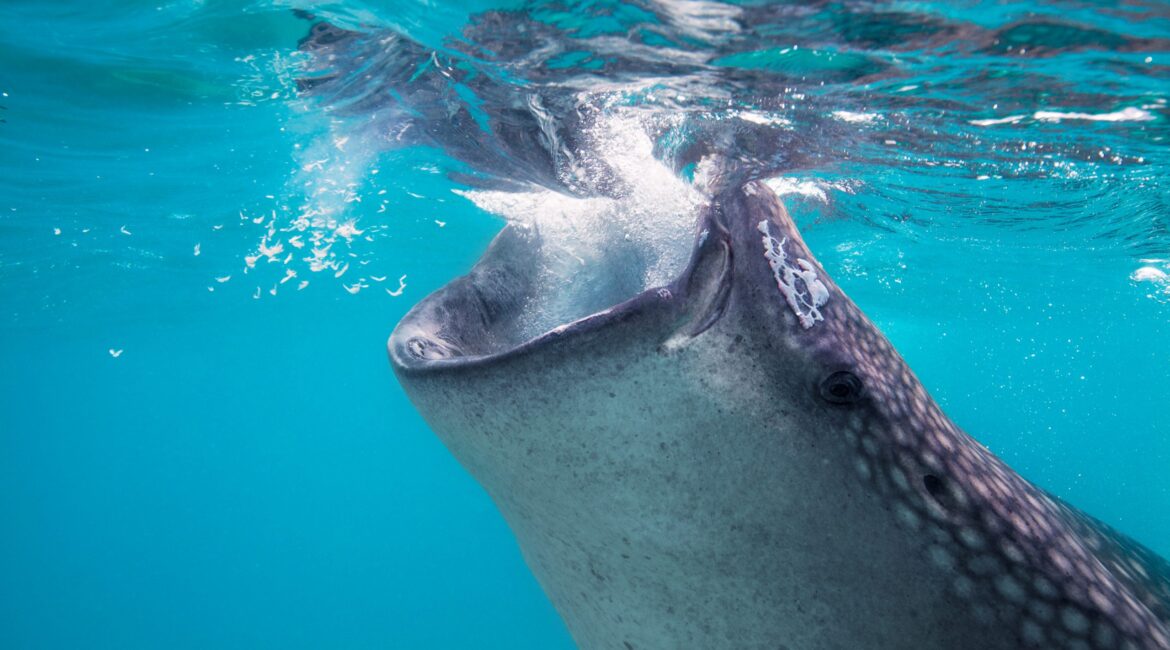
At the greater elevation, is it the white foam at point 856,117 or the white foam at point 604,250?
the white foam at point 856,117

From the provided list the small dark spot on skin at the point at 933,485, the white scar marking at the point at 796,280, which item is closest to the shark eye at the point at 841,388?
the white scar marking at the point at 796,280

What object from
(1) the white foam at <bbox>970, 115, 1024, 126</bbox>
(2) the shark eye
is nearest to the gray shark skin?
(2) the shark eye

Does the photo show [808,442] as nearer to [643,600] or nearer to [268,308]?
[643,600]

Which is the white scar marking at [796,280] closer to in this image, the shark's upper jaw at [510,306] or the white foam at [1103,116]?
the shark's upper jaw at [510,306]

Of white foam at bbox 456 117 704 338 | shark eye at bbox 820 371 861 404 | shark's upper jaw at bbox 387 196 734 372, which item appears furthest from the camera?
white foam at bbox 456 117 704 338

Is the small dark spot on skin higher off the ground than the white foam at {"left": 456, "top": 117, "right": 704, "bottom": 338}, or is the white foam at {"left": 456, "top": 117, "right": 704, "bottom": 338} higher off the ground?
the white foam at {"left": 456, "top": 117, "right": 704, "bottom": 338}

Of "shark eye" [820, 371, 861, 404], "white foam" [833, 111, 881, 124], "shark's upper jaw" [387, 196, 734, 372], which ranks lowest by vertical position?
"shark eye" [820, 371, 861, 404]

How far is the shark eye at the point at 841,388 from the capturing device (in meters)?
1.80

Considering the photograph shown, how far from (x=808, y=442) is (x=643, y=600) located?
731mm

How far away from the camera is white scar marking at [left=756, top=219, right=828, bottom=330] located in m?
1.88

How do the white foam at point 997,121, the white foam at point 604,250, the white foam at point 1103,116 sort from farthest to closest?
the white foam at point 997,121
the white foam at point 1103,116
the white foam at point 604,250

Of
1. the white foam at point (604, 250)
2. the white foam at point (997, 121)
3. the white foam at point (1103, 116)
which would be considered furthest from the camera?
the white foam at point (997, 121)

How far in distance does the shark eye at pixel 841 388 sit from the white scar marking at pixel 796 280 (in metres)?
0.17

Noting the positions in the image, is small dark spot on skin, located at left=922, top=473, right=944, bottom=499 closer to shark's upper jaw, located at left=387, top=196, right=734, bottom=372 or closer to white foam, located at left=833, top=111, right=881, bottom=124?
shark's upper jaw, located at left=387, top=196, right=734, bottom=372
